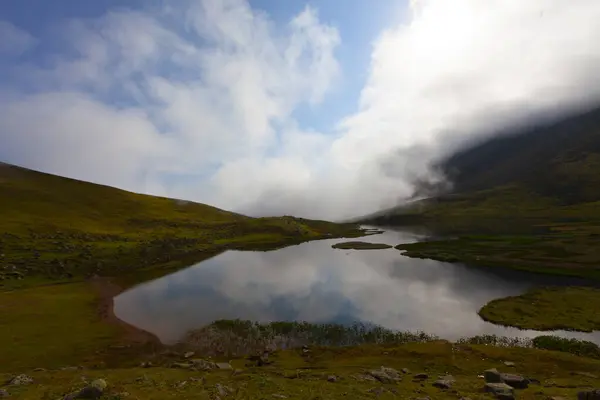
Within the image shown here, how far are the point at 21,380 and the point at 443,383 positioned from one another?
→ 112 feet

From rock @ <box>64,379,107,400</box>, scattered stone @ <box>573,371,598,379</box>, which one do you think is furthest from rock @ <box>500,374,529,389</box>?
rock @ <box>64,379,107,400</box>

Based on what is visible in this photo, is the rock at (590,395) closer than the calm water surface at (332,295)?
Yes

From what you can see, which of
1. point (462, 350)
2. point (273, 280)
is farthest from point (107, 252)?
point (462, 350)

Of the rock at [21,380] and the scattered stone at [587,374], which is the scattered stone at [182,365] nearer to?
the rock at [21,380]

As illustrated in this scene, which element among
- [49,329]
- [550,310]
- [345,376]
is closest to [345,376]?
[345,376]

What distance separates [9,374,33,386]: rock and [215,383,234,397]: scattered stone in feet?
52.6

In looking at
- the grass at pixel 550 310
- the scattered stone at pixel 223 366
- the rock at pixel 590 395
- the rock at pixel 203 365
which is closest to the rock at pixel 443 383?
the rock at pixel 590 395

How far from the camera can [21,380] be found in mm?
27891

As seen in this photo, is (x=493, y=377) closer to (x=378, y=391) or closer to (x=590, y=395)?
(x=590, y=395)

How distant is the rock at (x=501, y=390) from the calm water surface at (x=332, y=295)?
25.7 meters

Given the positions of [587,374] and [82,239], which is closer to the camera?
[587,374]

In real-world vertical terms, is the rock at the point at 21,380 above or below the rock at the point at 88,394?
below

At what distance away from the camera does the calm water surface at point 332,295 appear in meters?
56.7

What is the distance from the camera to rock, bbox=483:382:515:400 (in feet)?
77.0
